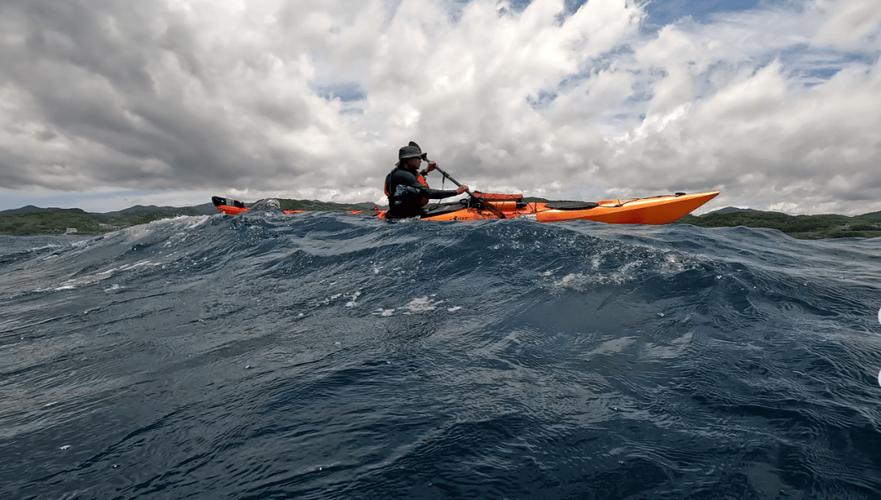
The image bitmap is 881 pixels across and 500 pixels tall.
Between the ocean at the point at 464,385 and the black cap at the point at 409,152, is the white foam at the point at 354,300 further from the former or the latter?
the black cap at the point at 409,152

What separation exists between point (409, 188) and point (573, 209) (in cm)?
553

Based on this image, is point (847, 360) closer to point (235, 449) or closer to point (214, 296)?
point (235, 449)

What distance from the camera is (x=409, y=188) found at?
12.7 meters

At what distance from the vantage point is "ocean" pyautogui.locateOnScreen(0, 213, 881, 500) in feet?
7.60

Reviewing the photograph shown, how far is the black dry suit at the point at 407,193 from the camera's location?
12.5 metres

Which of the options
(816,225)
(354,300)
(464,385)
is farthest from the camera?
(816,225)

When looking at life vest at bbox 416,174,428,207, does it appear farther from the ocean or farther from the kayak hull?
the ocean

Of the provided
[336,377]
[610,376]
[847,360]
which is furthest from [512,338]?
[847,360]

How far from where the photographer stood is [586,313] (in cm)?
511

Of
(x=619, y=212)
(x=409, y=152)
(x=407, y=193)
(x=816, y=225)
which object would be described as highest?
(x=409, y=152)

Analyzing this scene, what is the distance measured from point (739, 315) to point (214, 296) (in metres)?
8.16

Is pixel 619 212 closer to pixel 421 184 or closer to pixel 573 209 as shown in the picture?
pixel 573 209

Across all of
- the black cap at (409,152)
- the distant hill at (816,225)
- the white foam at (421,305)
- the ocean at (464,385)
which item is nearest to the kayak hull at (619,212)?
the black cap at (409,152)

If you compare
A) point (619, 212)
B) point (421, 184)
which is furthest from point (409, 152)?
point (619, 212)
